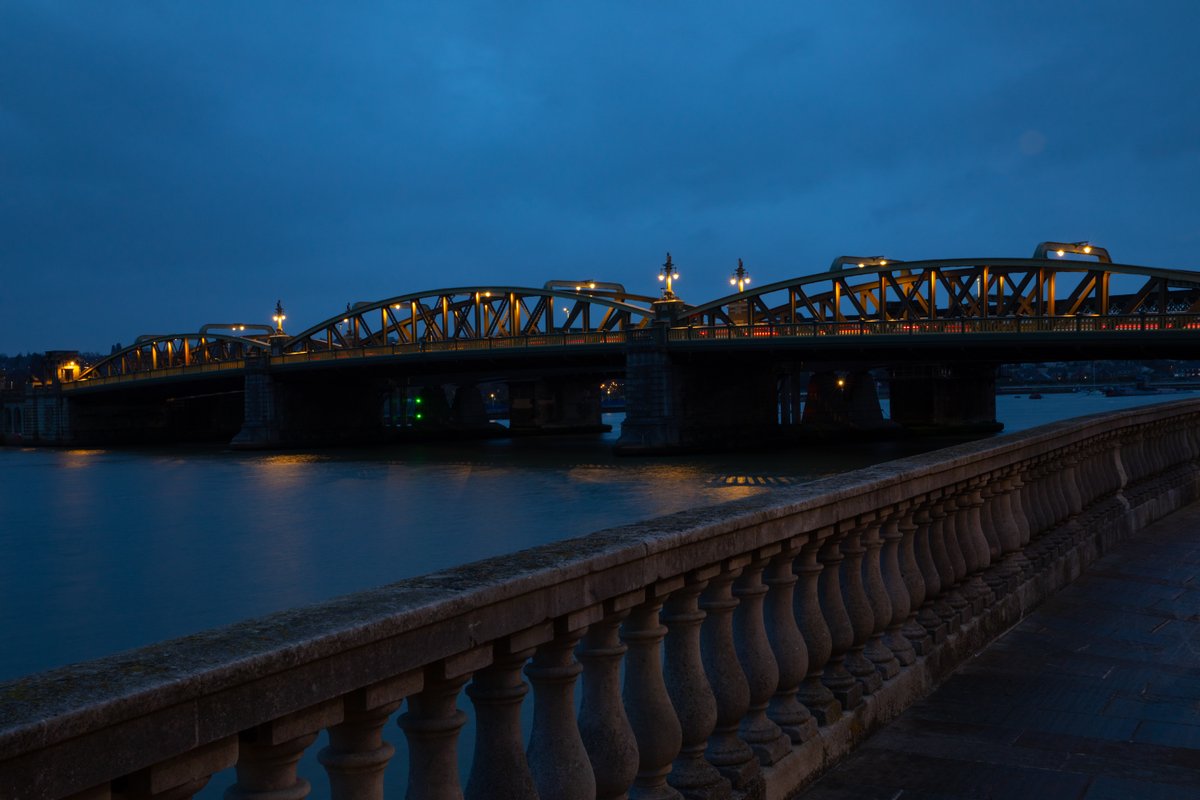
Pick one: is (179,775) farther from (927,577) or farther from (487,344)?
(487,344)

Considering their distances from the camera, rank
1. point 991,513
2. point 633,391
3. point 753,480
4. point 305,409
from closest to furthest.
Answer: point 991,513
point 753,480
point 633,391
point 305,409

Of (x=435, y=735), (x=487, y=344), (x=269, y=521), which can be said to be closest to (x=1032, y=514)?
(x=435, y=735)

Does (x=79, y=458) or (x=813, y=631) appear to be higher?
(x=813, y=631)

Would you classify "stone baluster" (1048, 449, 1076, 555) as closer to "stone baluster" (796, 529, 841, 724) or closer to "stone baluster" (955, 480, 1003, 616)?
"stone baluster" (955, 480, 1003, 616)

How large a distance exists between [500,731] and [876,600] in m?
2.94

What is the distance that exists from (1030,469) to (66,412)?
98.7 metres

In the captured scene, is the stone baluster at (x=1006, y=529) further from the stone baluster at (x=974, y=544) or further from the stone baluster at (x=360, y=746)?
the stone baluster at (x=360, y=746)

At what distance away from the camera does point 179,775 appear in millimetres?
2010

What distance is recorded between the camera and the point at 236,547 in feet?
101

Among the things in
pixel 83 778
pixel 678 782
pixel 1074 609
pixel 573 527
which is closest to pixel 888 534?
pixel 678 782

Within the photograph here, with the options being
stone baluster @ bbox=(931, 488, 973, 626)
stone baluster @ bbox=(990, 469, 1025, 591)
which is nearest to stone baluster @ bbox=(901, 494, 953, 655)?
stone baluster @ bbox=(931, 488, 973, 626)

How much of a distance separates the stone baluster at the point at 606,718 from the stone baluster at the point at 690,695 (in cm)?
41

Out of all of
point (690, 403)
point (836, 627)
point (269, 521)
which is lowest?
point (269, 521)

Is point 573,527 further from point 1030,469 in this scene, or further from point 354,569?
point 1030,469
